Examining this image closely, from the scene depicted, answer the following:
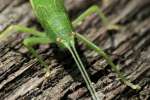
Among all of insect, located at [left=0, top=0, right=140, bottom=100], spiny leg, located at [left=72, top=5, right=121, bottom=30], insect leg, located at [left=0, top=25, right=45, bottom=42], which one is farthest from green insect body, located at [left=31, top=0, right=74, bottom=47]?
spiny leg, located at [left=72, top=5, right=121, bottom=30]

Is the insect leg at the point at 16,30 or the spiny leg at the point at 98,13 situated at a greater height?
the insect leg at the point at 16,30

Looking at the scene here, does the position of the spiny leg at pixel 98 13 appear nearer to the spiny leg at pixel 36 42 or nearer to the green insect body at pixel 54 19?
the green insect body at pixel 54 19

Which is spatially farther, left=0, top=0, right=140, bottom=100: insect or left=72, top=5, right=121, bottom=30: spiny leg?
left=72, top=5, right=121, bottom=30: spiny leg

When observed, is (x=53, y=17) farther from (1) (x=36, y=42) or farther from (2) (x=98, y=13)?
(2) (x=98, y=13)

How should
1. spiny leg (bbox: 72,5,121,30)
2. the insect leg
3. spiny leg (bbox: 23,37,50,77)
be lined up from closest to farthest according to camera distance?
spiny leg (bbox: 23,37,50,77)
the insect leg
spiny leg (bbox: 72,5,121,30)

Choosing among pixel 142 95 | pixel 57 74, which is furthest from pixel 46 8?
pixel 142 95

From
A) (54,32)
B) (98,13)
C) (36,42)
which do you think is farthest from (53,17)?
(98,13)

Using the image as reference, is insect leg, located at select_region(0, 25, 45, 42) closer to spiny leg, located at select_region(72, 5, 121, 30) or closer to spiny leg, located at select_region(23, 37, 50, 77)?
spiny leg, located at select_region(23, 37, 50, 77)

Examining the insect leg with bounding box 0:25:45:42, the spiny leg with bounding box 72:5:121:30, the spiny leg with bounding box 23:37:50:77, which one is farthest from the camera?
the spiny leg with bounding box 72:5:121:30

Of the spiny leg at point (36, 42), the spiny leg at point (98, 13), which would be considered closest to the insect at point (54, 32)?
the spiny leg at point (36, 42)

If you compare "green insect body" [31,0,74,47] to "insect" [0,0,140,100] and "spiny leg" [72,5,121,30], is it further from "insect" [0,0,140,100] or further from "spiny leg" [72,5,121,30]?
"spiny leg" [72,5,121,30]

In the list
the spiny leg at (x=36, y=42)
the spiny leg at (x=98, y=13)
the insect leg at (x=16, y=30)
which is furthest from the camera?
the spiny leg at (x=98, y=13)

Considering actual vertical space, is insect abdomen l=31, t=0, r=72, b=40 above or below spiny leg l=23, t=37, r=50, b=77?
above

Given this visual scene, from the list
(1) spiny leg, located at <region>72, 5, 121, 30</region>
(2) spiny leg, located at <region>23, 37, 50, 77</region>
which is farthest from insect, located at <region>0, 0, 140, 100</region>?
(1) spiny leg, located at <region>72, 5, 121, 30</region>
